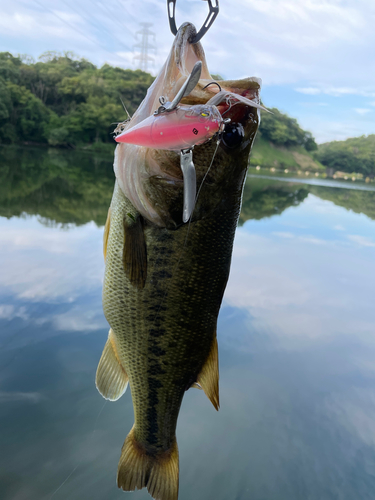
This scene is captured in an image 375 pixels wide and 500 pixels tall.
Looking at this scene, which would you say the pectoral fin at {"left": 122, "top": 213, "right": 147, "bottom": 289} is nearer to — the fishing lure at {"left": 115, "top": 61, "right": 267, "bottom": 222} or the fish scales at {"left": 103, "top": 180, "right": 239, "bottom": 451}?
the fish scales at {"left": 103, "top": 180, "right": 239, "bottom": 451}

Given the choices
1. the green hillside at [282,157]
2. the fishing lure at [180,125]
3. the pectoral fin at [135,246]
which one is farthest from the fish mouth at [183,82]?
the green hillside at [282,157]

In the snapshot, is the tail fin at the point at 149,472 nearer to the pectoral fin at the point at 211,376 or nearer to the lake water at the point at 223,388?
the pectoral fin at the point at 211,376

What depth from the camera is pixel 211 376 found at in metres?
1.86

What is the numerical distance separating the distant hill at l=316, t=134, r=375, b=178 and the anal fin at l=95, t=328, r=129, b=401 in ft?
311

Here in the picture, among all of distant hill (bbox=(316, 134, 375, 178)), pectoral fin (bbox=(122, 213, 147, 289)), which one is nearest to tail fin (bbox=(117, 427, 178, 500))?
pectoral fin (bbox=(122, 213, 147, 289))

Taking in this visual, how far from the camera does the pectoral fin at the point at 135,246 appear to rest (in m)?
1.69

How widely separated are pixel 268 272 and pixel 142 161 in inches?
305

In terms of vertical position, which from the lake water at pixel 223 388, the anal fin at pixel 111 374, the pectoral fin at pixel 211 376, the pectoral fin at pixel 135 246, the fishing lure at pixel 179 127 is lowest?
the lake water at pixel 223 388

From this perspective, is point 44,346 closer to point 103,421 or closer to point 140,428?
point 103,421

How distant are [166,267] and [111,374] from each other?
816 millimetres

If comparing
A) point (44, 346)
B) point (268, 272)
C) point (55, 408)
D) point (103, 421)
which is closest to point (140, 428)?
point (103, 421)

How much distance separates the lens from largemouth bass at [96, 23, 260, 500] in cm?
154

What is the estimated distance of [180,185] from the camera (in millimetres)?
1576

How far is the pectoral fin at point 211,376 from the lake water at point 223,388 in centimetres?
173
